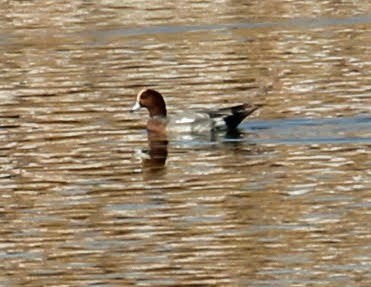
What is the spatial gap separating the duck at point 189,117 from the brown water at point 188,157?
0.19 m

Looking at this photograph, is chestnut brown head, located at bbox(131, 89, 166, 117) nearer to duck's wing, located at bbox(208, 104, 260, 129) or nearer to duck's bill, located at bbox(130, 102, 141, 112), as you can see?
duck's bill, located at bbox(130, 102, 141, 112)

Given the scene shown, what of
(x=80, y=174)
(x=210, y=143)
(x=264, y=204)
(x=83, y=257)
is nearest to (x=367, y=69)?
(x=210, y=143)

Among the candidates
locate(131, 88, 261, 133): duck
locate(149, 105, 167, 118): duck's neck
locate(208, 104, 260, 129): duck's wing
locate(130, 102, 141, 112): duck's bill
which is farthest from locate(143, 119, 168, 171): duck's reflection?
locate(208, 104, 260, 129): duck's wing

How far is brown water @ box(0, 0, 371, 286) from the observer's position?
12.3m

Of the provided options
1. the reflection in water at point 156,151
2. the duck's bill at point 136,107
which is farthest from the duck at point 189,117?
the reflection in water at point 156,151

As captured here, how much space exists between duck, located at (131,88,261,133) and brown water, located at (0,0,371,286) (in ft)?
0.62

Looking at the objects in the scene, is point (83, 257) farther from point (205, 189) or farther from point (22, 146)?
point (22, 146)

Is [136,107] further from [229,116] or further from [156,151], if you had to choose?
[156,151]

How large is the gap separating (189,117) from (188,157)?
1.61 meters

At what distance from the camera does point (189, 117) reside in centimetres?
1844

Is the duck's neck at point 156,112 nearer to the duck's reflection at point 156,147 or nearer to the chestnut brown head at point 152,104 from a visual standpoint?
the chestnut brown head at point 152,104

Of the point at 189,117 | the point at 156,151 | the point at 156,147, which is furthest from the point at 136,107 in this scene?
the point at 156,151

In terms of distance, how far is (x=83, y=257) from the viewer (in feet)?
41.0

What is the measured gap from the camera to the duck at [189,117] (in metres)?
18.2
